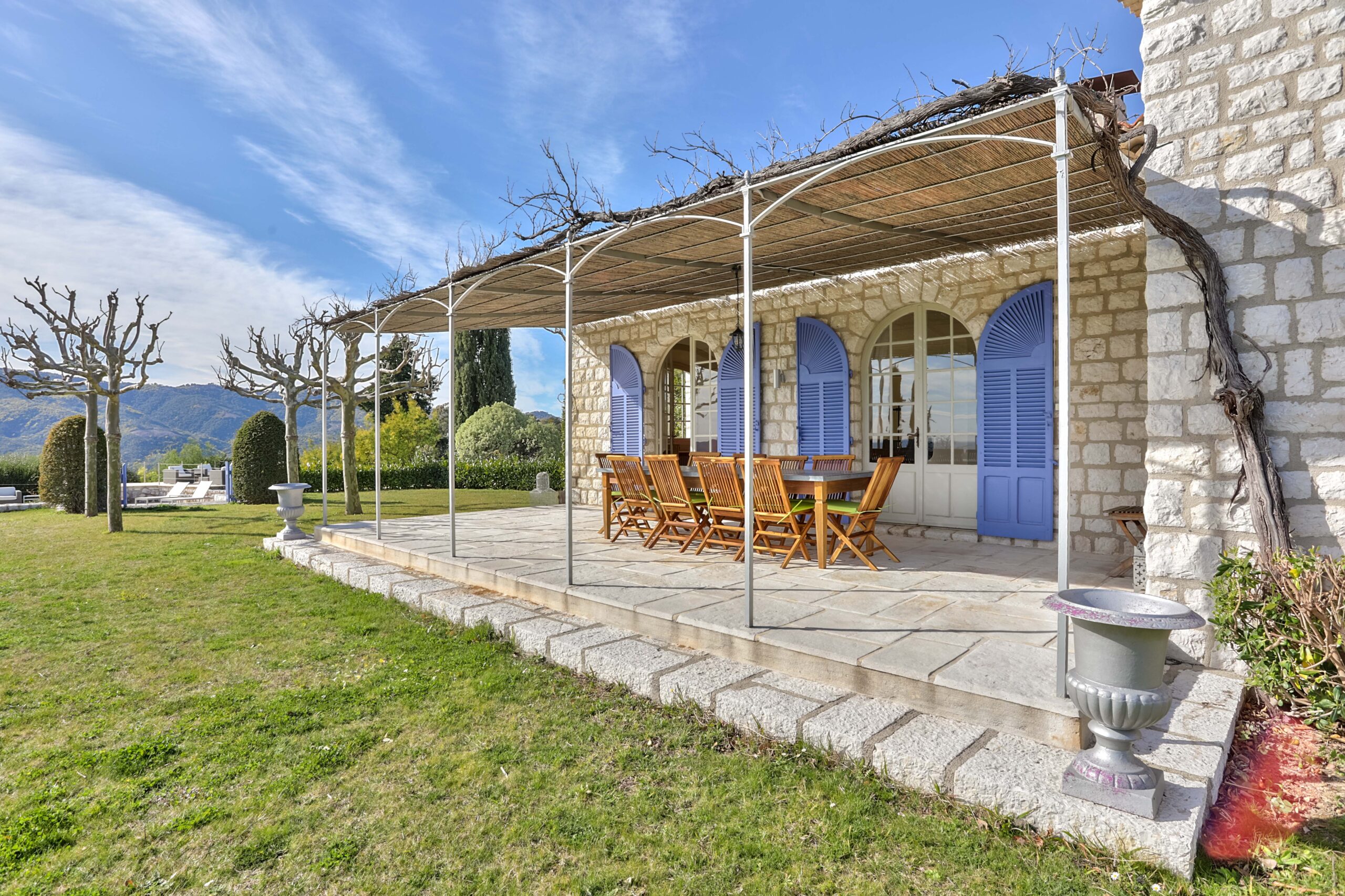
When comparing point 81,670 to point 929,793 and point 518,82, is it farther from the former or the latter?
point 518,82

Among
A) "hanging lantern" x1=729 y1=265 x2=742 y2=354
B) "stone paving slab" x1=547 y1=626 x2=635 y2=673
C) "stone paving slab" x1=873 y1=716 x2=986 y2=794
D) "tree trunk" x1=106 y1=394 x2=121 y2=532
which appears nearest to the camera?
"stone paving slab" x1=873 y1=716 x2=986 y2=794

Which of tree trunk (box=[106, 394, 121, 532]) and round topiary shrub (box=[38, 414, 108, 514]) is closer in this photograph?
tree trunk (box=[106, 394, 121, 532])

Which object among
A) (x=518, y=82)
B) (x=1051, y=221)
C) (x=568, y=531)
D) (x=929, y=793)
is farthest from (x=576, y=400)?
(x=929, y=793)

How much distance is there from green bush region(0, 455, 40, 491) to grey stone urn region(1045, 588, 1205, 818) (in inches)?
908

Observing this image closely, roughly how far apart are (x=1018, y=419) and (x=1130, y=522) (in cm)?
119

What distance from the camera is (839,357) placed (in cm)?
688

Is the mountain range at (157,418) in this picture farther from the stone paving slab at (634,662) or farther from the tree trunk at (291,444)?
the stone paving slab at (634,662)

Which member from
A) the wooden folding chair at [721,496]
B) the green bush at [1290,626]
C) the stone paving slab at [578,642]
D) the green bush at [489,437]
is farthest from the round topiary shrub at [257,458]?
the green bush at [1290,626]

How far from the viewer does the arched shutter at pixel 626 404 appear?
8.98 m

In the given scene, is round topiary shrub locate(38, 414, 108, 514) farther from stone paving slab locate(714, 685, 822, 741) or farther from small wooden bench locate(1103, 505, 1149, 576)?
small wooden bench locate(1103, 505, 1149, 576)

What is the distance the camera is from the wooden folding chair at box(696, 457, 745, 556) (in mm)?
4883

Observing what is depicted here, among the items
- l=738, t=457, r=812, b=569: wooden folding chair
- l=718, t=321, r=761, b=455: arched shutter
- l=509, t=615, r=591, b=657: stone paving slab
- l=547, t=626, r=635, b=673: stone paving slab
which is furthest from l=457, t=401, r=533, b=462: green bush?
l=547, t=626, r=635, b=673: stone paving slab

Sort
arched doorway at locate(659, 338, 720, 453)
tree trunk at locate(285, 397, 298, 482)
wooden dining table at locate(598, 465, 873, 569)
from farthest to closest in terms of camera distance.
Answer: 1. tree trunk at locate(285, 397, 298, 482)
2. arched doorway at locate(659, 338, 720, 453)
3. wooden dining table at locate(598, 465, 873, 569)

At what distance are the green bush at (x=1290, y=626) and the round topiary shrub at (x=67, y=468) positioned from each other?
50.3 feet
